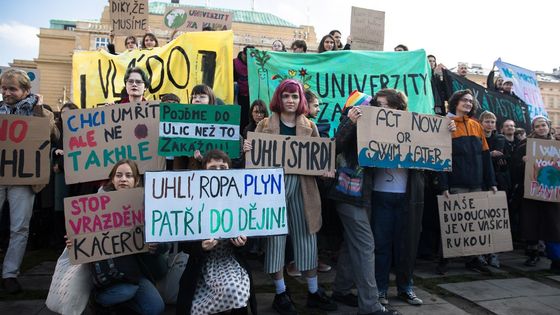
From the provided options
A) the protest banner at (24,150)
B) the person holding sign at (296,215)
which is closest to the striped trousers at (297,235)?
the person holding sign at (296,215)

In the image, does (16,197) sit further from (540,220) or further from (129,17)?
(540,220)

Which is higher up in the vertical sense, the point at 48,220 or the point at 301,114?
the point at 301,114

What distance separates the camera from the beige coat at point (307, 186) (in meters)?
3.74

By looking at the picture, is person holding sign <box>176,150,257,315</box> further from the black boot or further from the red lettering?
the black boot

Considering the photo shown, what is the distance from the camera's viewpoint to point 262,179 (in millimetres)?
3254

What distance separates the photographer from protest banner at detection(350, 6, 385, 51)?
7625mm

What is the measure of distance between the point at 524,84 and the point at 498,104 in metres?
2.36

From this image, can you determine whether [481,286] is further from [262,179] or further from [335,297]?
[262,179]

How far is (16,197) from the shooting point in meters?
4.06

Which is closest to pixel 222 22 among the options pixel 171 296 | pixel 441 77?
pixel 441 77

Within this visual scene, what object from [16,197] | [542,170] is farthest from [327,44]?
[16,197]

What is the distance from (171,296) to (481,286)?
323cm

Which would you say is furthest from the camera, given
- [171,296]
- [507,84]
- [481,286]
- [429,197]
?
[507,84]

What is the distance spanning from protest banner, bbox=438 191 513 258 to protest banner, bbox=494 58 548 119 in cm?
521
